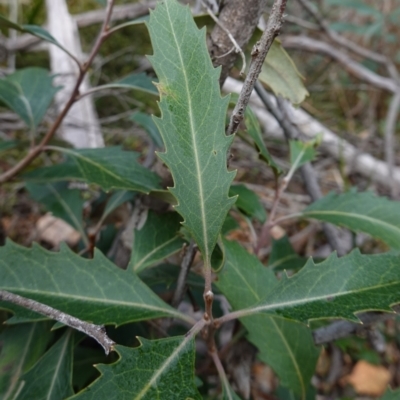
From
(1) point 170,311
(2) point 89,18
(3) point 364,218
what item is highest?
(2) point 89,18

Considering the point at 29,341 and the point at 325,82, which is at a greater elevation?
the point at 325,82

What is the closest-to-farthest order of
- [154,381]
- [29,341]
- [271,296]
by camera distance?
[154,381] → [271,296] → [29,341]

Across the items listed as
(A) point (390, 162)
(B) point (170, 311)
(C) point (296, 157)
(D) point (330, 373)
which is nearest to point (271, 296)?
(B) point (170, 311)

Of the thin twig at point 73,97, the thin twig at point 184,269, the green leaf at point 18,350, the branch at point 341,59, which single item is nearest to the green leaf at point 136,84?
the thin twig at point 73,97

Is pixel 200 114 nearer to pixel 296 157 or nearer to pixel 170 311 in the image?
pixel 170 311

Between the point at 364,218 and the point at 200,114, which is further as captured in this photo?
the point at 364,218

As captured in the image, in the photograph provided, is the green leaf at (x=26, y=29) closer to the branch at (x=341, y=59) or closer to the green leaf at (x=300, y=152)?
the green leaf at (x=300, y=152)

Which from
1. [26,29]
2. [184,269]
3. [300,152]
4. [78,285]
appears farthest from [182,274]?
[26,29]

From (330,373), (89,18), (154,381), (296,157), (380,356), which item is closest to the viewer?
(154,381)
